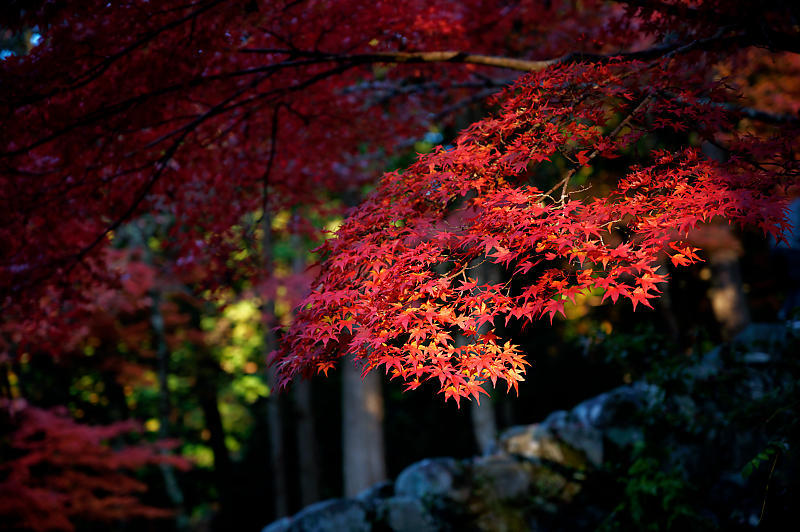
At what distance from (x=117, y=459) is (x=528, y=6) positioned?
8.24 metres

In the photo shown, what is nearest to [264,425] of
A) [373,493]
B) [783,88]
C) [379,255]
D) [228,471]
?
[228,471]

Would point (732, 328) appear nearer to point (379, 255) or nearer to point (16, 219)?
point (379, 255)

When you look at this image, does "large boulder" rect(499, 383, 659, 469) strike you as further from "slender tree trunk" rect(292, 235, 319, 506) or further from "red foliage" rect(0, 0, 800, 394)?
"slender tree trunk" rect(292, 235, 319, 506)

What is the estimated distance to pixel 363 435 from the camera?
875 cm

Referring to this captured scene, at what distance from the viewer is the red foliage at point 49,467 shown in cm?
588

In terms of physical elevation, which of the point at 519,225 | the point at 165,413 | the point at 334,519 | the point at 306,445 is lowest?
the point at 334,519

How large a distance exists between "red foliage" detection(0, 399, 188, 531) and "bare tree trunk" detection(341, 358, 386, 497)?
8.92 feet

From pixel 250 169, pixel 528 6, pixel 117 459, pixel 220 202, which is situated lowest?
pixel 117 459

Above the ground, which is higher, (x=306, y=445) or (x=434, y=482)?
(x=306, y=445)

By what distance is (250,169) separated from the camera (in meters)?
4.84

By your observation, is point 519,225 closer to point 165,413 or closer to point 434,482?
point 434,482

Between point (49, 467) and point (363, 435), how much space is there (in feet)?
15.1

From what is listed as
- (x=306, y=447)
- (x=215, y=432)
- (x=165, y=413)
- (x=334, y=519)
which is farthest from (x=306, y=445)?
(x=334, y=519)

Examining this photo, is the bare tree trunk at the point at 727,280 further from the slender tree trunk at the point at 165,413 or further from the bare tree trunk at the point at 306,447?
the slender tree trunk at the point at 165,413
